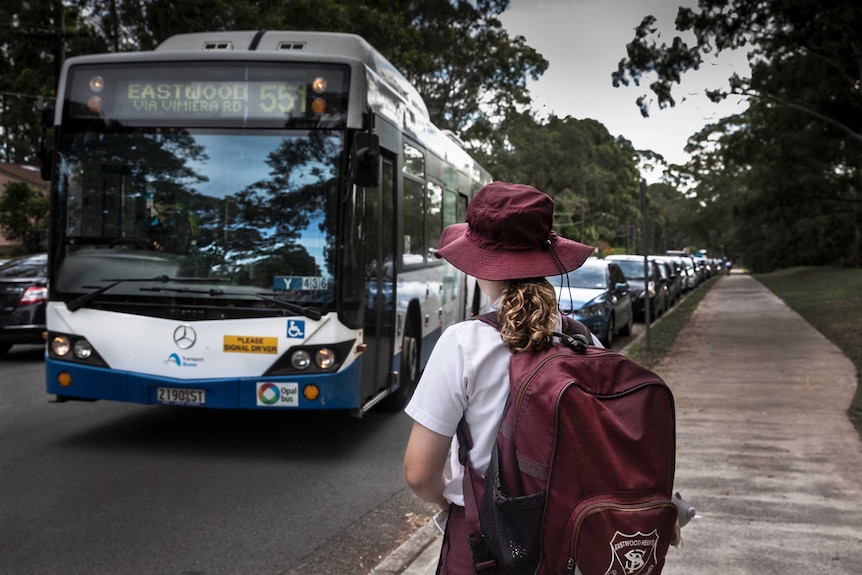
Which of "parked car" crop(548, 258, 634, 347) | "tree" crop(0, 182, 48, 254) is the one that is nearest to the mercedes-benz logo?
"parked car" crop(548, 258, 634, 347)

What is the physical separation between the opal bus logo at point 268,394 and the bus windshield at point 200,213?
640 mm

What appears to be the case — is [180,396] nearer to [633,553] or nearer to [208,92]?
[208,92]

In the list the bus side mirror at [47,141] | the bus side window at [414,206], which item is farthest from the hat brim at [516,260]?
the bus side window at [414,206]

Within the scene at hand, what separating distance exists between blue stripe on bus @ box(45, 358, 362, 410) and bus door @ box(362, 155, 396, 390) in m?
0.39

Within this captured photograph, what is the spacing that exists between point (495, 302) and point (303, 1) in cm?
2488

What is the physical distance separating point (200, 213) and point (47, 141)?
1400mm

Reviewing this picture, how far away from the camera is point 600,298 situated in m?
15.6

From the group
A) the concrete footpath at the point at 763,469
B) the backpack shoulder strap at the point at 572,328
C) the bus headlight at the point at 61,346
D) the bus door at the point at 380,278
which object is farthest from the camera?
the bus door at the point at 380,278

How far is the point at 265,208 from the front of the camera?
6855 mm

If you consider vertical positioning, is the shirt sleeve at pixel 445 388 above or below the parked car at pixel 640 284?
above

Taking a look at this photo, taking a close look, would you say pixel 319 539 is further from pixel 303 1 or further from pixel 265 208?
pixel 303 1

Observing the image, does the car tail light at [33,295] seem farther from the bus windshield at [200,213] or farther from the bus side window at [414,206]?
the bus windshield at [200,213]

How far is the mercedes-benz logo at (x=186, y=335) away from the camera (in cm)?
682

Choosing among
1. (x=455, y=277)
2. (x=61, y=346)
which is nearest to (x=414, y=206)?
(x=455, y=277)
